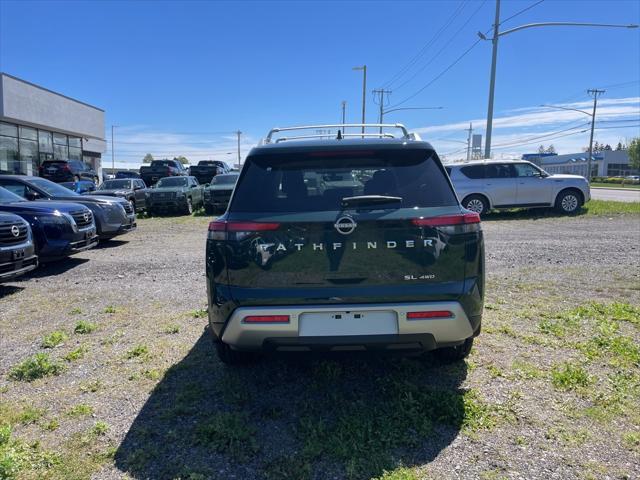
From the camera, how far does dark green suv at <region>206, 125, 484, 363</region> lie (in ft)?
10.0

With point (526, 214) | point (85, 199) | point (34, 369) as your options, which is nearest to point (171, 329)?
point (34, 369)

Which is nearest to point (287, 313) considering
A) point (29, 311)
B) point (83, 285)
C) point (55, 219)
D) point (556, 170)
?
point (29, 311)

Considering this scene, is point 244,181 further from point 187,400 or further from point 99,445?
point 99,445

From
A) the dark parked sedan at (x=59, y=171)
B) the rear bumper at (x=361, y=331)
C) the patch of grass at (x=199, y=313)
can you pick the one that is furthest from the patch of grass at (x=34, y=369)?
the dark parked sedan at (x=59, y=171)

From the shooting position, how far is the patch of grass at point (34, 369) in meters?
4.00

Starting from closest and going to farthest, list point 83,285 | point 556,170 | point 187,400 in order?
point 187,400 → point 83,285 → point 556,170

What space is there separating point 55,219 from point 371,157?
263 inches

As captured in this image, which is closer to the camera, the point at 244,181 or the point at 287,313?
the point at 287,313

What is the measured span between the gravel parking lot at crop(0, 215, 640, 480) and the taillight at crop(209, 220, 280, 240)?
1.03 metres

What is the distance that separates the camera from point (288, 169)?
3.33m

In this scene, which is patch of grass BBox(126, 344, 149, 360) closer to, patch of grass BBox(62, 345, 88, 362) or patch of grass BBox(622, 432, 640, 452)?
patch of grass BBox(62, 345, 88, 362)

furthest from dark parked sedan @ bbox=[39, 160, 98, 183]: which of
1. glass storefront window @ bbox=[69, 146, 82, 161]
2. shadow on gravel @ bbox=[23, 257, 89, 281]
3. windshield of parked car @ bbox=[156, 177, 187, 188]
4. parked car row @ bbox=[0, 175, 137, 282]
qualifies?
shadow on gravel @ bbox=[23, 257, 89, 281]

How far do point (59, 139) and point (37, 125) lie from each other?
4.11 metres

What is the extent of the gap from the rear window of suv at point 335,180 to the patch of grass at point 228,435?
139cm
